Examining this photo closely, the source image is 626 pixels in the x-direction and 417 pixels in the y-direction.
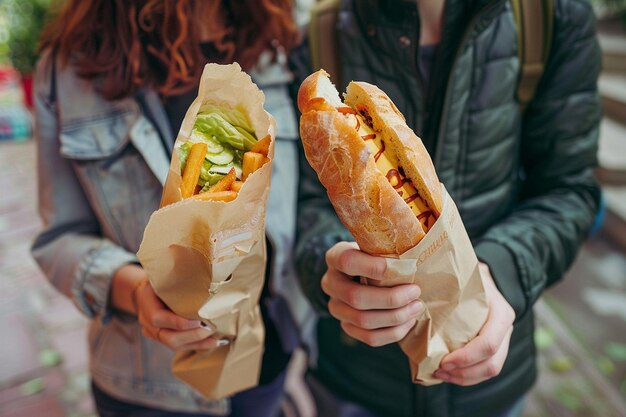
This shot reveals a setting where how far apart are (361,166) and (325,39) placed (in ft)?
2.30

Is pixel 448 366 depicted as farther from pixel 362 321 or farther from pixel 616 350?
pixel 616 350

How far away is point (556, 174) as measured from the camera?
5.13 feet

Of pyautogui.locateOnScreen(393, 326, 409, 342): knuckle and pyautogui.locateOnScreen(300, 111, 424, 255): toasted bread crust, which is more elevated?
pyautogui.locateOnScreen(300, 111, 424, 255): toasted bread crust

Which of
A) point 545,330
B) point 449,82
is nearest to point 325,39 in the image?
point 449,82

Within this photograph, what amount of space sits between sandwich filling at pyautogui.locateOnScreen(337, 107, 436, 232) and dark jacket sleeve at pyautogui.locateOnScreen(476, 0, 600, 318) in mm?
421

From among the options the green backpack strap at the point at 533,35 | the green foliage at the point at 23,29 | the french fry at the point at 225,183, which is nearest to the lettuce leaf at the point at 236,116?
the french fry at the point at 225,183

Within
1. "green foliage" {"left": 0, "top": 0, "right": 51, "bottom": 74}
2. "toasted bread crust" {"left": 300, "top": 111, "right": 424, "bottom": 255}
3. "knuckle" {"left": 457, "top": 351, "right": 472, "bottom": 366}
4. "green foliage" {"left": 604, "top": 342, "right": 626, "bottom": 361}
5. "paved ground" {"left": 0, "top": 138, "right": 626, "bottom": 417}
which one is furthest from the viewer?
"green foliage" {"left": 0, "top": 0, "right": 51, "bottom": 74}

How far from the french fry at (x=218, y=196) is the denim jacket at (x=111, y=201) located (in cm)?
55

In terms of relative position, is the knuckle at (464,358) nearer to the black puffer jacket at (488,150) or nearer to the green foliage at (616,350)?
the black puffer jacket at (488,150)

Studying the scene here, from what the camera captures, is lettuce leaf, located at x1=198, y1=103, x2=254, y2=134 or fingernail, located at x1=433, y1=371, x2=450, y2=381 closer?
lettuce leaf, located at x1=198, y1=103, x2=254, y2=134

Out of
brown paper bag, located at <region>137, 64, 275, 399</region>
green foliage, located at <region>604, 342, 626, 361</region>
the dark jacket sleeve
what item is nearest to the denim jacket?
brown paper bag, located at <region>137, 64, 275, 399</region>

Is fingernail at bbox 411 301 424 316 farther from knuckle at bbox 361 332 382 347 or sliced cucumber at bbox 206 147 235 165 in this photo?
sliced cucumber at bbox 206 147 235 165

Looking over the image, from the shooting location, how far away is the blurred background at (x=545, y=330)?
317 centimetres

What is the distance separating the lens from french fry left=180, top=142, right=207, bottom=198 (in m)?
1.01
